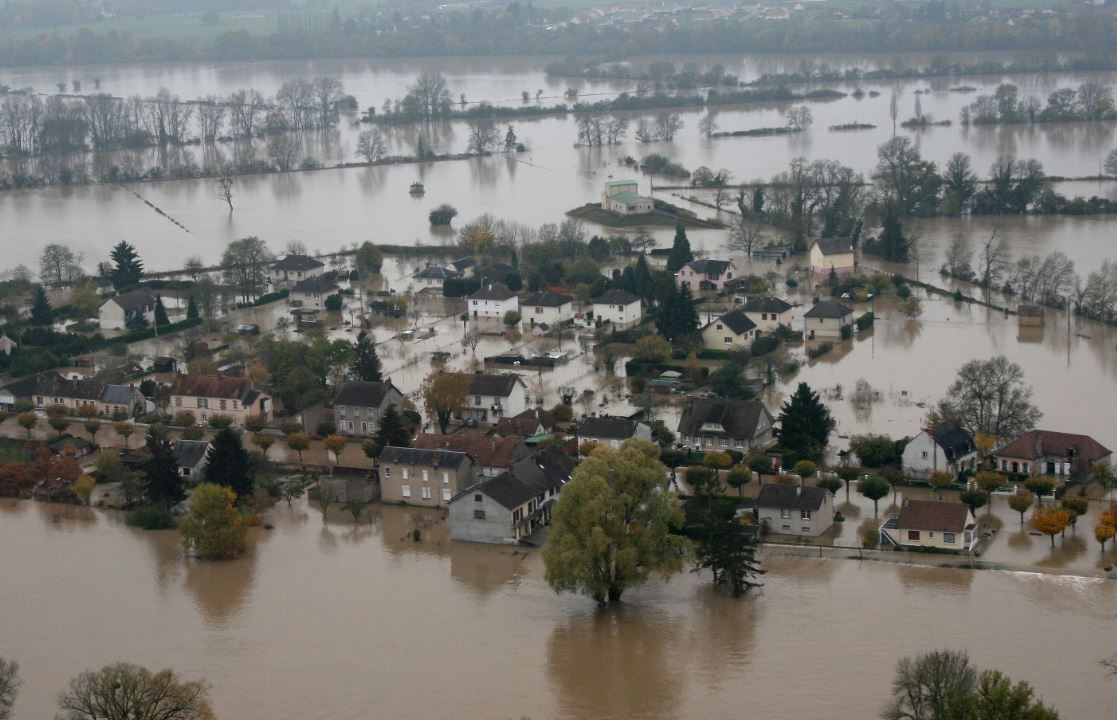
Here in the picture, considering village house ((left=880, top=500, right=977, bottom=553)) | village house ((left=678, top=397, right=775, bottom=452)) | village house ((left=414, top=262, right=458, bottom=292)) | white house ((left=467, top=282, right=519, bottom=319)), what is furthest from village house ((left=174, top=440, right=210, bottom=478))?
village house ((left=414, top=262, right=458, bottom=292))

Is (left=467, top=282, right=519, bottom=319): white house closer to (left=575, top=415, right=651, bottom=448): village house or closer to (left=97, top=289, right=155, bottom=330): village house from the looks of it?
(left=97, top=289, right=155, bottom=330): village house

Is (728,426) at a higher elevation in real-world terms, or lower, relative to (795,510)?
higher

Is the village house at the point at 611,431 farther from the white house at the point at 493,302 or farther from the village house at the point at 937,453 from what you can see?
the white house at the point at 493,302

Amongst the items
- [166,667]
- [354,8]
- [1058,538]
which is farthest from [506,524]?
[354,8]

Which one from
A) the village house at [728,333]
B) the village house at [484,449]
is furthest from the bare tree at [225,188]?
the village house at [484,449]

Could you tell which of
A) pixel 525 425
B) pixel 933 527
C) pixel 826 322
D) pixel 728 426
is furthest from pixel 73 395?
pixel 933 527

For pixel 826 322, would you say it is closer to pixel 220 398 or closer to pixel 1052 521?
pixel 220 398

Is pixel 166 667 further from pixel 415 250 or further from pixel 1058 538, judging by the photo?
pixel 415 250
